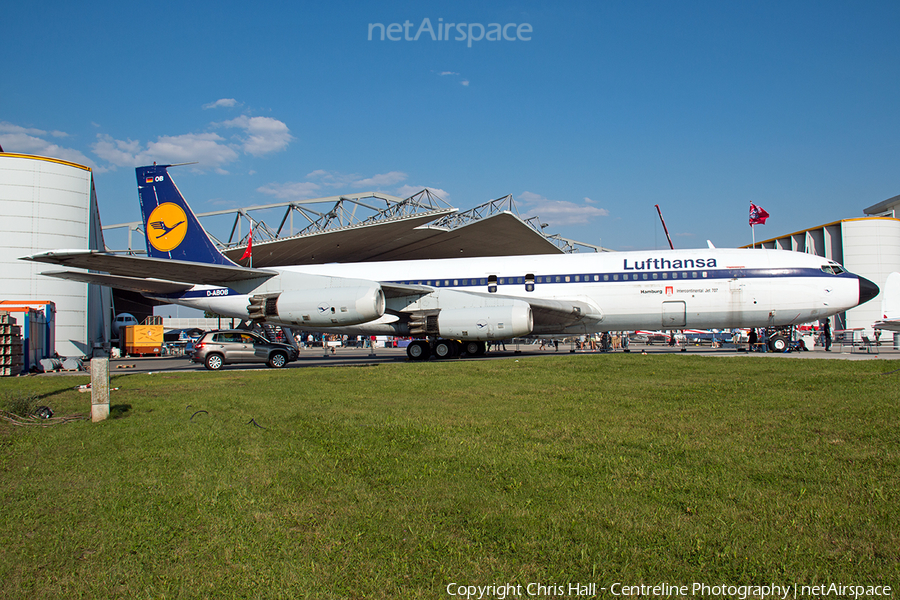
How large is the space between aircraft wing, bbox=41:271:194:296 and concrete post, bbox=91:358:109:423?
11.3 metres

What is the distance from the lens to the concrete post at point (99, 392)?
24.4 feet

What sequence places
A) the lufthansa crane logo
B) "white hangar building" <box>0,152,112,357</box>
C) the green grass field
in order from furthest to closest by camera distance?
"white hangar building" <box>0,152,112,357</box> → the lufthansa crane logo → the green grass field

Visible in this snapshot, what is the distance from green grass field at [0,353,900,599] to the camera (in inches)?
108

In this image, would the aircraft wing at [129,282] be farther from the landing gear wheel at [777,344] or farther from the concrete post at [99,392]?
the landing gear wheel at [777,344]

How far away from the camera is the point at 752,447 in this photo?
4.90 m

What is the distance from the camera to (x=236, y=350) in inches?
765

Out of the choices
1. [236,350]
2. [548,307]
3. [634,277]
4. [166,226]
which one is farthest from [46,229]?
[634,277]

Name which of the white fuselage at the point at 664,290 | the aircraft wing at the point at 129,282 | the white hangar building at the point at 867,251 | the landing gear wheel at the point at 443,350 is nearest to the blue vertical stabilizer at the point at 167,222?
the aircraft wing at the point at 129,282

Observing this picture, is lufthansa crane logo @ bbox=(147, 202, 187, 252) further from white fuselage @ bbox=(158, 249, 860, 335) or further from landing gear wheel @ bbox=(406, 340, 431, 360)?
landing gear wheel @ bbox=(406, 340, 431, 360)

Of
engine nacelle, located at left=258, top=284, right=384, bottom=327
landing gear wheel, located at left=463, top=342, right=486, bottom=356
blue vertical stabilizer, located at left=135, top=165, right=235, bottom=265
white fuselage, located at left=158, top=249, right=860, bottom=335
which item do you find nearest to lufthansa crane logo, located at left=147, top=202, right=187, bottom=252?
blue vertical stabilizer, located at left=135, top=165, right=235, bottom=265

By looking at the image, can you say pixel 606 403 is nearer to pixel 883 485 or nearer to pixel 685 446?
pixel 685 446

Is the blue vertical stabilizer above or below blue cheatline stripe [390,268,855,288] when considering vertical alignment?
above

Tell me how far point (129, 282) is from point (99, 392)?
13.1m

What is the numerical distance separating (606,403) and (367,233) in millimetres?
42152
